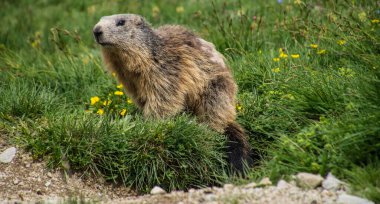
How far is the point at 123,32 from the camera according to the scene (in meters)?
5.52

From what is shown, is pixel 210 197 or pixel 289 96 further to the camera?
pixel 289 96

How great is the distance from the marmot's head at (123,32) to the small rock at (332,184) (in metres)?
2.26

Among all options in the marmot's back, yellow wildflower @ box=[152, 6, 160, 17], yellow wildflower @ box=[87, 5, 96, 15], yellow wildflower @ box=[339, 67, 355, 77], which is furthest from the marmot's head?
yellow wildflower @ box=[87, 5, 96, 15]

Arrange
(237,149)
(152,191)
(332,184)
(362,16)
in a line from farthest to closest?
(362,16) → (237,149) → (152,191) → (332,184)

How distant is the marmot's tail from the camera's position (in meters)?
5.03

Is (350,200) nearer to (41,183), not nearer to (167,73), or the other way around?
(167,73)

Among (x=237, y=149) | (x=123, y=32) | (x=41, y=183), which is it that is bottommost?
(x=41, y=183)

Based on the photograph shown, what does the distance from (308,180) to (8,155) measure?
2.50 metres

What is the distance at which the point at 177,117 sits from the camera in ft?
17.0

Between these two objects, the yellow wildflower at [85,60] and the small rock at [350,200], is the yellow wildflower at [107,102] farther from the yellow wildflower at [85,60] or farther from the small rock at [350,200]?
the small rock at [350,200]

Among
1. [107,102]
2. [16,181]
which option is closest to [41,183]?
[16,181]

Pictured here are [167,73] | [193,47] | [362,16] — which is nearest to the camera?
[167,73]

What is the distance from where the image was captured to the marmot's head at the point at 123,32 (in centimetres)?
541

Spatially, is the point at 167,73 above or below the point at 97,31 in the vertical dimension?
below
